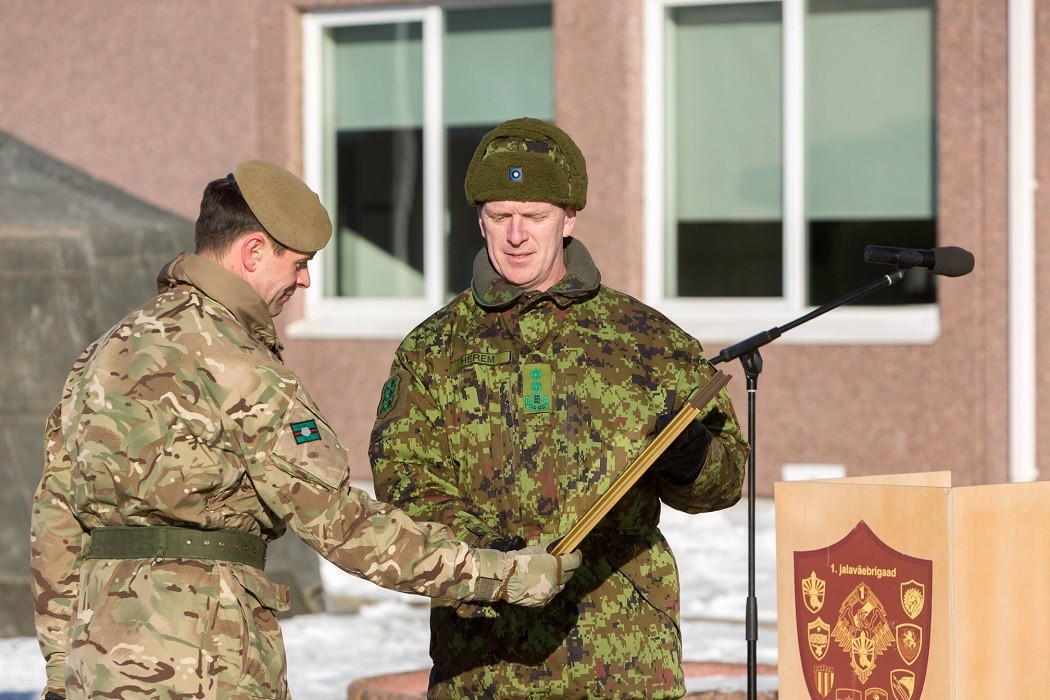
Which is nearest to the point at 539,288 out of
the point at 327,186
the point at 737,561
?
the point at 737,561

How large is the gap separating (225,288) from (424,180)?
7.44 meters

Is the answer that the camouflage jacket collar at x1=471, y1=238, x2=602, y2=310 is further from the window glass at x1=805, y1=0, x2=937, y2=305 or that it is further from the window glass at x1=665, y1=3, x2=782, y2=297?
the window glass at x1=665, y1=3, x2=782, y2=297

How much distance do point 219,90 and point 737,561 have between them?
444 cm

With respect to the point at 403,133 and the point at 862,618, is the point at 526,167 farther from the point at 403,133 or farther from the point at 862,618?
the point at 403,133

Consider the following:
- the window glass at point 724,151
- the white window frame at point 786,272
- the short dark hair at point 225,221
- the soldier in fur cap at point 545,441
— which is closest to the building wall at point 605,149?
the white window frame at point 786,272

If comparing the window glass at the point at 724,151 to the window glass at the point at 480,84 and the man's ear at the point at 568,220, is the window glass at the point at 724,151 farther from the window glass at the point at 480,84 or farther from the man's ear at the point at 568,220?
the man's ear at the point at 568,220

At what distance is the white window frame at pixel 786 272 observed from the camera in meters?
9.01

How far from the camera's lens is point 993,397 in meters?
8.73

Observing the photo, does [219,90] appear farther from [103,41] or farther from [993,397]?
[993,397]

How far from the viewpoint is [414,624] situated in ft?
27.5

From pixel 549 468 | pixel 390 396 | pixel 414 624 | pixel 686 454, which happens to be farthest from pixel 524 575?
pixel 414 624

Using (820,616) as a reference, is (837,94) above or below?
above

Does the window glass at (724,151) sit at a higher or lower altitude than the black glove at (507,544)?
higher

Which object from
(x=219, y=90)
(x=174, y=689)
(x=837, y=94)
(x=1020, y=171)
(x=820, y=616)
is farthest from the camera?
(x=219, y=90)
